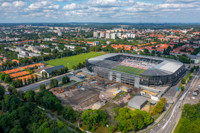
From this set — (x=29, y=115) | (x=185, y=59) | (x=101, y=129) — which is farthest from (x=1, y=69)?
(x=185, y=59)

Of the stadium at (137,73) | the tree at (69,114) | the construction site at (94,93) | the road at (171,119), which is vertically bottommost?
the road at (171,119)

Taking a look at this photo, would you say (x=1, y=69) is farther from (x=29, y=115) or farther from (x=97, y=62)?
(x=29, y=115)

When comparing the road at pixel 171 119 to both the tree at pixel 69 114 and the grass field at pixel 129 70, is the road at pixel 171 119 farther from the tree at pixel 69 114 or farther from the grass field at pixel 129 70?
the tree at pixel 69 114

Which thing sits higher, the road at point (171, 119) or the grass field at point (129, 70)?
the grass field at point (129, 70)

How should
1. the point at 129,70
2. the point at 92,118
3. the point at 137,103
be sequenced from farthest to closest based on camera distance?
the point at 129,70
the point at 137,103
the point at 92,118

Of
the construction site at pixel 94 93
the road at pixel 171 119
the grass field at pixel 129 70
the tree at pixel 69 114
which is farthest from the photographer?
the grass field at pixel 129 70

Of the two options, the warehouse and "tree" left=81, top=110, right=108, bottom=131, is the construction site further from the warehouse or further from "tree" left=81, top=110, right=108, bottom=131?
"tree" left=81, top=110, right=108, bottom=131

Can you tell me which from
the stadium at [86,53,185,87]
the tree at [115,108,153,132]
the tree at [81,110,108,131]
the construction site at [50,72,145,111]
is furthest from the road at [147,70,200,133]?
the construction site at [50,72,145,111]

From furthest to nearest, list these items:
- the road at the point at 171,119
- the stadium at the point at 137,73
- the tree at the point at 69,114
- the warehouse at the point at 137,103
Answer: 1. the stadium at the point at 137,73
2. the warehouse at the point at 137,103
3. the tree at the point at 69,114
4. the road at the point at 171,119

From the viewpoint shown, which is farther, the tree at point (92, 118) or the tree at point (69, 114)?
the tree at point (69, 114)

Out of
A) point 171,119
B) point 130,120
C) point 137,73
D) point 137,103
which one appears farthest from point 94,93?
point 171,119

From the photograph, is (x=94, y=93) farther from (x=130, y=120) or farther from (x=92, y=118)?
(x=130, y=120)

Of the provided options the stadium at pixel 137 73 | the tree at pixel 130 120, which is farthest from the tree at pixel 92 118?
the stadium at pixel 137 73

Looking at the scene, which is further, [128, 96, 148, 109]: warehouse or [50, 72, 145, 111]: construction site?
[50, 72, 145, 111]: construction site
